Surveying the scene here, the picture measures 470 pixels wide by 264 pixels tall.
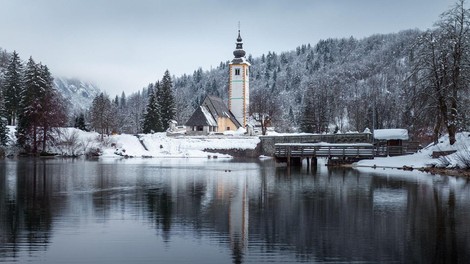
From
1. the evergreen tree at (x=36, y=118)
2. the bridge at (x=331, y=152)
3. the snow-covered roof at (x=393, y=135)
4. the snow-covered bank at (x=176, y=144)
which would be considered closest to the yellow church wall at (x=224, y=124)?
the snow-covered bank at (x=176, y=144)

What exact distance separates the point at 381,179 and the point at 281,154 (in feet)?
58.5

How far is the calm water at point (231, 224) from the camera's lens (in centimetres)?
1027

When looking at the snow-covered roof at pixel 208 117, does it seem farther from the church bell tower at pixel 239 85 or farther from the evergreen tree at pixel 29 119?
the evergreen tree at pixel 29 119

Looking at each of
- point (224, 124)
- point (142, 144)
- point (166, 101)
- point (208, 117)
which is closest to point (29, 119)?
point (142, 144)

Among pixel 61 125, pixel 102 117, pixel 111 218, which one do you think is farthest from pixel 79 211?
pixel 102 117

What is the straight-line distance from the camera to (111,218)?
14.5 meters

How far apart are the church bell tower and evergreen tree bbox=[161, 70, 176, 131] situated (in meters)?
11.4

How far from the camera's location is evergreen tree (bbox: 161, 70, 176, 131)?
79062 millimetres

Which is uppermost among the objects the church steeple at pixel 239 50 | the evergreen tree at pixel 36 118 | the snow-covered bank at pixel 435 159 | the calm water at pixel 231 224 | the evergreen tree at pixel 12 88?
the church steeple at pixel 239 50

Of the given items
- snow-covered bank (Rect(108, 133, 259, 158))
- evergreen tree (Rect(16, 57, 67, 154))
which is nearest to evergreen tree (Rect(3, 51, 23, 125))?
evergreen tree (Rect(16, 57, 67, 154))

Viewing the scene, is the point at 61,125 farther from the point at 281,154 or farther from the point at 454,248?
the point at 454,248

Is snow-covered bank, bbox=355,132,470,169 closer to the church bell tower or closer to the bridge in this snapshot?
the bridge

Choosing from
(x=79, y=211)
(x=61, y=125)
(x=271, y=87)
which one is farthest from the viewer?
(x=271, y=87)

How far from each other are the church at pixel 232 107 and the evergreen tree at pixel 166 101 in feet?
16.9
